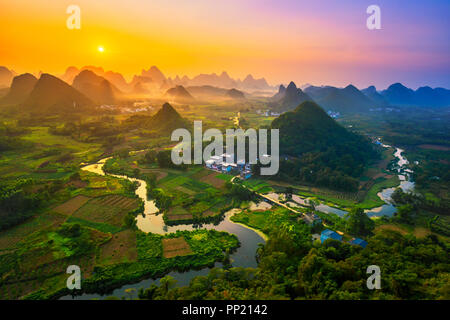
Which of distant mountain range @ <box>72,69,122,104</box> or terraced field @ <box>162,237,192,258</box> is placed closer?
terraced field @ <box>162,237,192,258</box>

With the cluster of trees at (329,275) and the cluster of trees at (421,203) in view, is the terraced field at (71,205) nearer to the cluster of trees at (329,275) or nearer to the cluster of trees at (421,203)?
the cluster of trees at (329,275)

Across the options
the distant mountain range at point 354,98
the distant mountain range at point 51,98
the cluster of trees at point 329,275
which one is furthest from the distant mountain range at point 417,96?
the distant mountain range at point 51,98

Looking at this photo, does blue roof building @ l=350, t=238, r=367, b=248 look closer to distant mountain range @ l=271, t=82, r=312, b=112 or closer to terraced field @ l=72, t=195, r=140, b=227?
terraced field @ l=72, t=195, r=140, b=227

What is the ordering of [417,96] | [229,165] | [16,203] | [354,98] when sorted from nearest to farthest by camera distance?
1. [16,203]
2. [229,165]
3. [354,98]
4. [417,96]

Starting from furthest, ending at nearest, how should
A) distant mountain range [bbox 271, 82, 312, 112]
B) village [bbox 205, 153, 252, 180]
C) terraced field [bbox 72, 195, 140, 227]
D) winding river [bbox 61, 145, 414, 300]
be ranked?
1. distant mountain range [bbox 271, 82, 312, 112]
2. village [bbox 205, 153, 252, 180]
3. terraced field [bbox 72, 195, 140, 227]
4. winding river [bbox 61, 145, 414, 300]

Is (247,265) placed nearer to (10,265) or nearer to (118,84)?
(10,265)

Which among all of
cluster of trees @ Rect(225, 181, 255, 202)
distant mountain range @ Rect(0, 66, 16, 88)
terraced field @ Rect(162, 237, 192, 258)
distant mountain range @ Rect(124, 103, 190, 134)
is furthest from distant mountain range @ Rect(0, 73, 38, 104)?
terraced field @ Rect(162, 237, 192, 258)

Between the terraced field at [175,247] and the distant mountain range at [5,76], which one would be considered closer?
the terraced field at [175,247]

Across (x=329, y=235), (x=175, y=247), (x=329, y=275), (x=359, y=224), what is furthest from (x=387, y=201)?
(x=175, y=247)

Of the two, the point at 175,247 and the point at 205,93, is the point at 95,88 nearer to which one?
the point at 205,93
